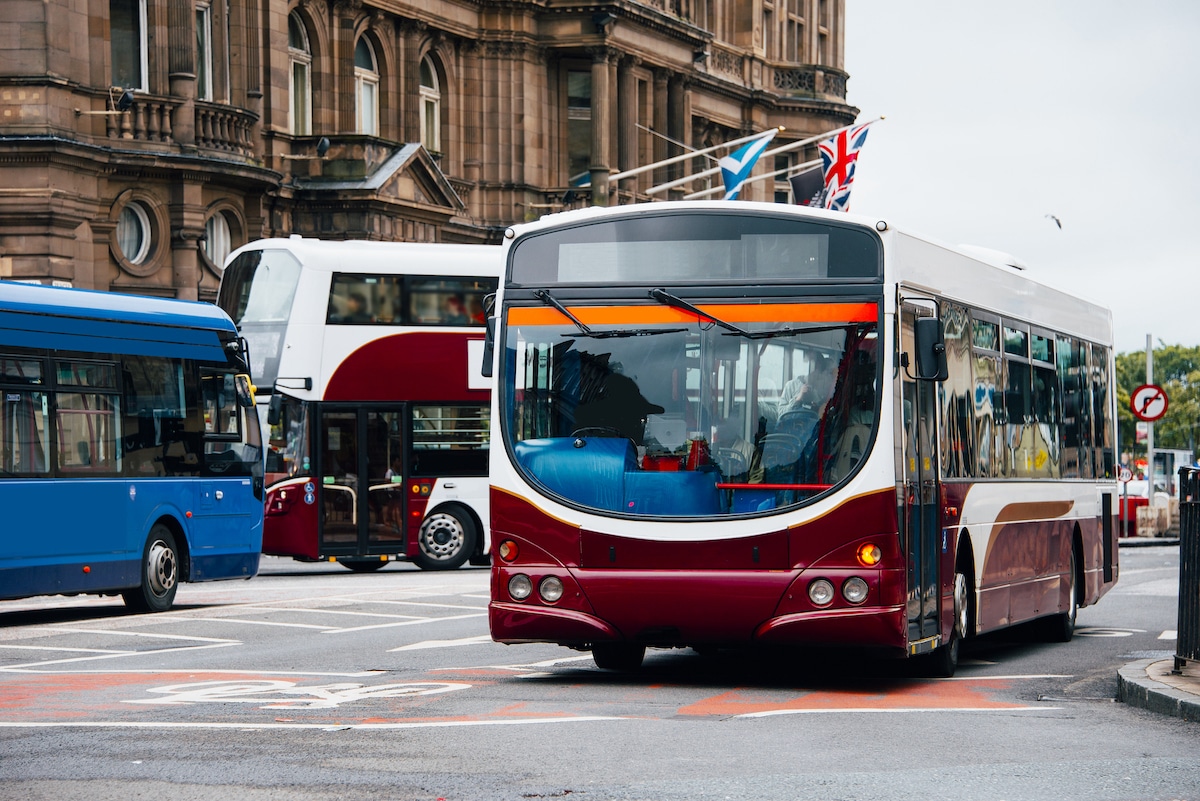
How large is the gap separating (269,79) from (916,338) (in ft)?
94.3

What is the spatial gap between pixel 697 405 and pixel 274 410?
625 inches

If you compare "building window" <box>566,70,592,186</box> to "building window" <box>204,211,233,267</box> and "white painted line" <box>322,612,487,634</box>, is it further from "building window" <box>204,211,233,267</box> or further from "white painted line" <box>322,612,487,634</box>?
"white painted line" <box>322,612,487,634</box>

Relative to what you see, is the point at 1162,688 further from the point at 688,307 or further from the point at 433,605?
the point at 433,605

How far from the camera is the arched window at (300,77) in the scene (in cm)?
4250

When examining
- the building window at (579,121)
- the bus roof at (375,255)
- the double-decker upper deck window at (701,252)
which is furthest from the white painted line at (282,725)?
the building window at (579,121)

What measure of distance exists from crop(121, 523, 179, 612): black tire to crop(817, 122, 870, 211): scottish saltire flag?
2569 cm

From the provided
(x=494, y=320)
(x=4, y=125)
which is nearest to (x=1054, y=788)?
(x=494, y=320)

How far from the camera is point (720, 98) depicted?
64062 millimetres

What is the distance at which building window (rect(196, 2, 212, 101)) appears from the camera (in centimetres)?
3747

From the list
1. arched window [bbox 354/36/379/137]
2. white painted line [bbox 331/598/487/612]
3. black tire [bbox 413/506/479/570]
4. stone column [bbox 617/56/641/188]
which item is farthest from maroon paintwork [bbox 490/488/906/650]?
stone column [bbox 617/56/641/188]

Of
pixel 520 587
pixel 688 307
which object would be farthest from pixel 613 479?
pixel 688 307

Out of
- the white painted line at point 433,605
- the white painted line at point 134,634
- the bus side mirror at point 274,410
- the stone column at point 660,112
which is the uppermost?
the stone column at point 660,112

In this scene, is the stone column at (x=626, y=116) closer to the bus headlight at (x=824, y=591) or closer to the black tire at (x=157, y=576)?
the black tire at (x=157, y=576)

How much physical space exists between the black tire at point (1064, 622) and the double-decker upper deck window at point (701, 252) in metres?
6.04
